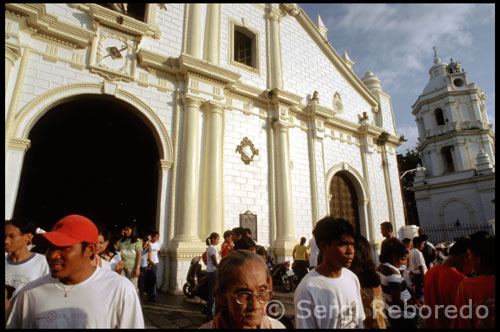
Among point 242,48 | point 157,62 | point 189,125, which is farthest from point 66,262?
point 242,48

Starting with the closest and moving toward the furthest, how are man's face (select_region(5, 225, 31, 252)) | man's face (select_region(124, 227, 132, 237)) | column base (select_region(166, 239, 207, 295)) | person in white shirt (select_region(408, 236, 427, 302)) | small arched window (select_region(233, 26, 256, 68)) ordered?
1. man's face (select_region(5, 225, 31, 252))
2. person in white shirt (select_region(408, 236, 427, 302))
3. man's face (select_region(124, 227, 132, 237))
4. column base (select_region(166, 239, 207, 295))
5. small arched window (select_region(233, 26, 256, 68))

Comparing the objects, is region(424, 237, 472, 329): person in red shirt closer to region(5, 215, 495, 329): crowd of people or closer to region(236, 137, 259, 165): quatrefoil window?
region(5, 215, 495, 329): crowd of people

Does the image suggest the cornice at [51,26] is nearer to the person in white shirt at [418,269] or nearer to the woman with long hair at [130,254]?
the woman with long hair at [130,254]

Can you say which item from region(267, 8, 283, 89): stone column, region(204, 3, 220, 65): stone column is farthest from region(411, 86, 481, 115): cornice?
region(204, 3, 220, 65): stone column

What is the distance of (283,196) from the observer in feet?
28.1

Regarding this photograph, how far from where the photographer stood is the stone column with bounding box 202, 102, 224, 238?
7.30 meters

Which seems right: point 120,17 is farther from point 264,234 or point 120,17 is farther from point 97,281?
point 97,281

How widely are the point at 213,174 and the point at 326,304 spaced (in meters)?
5.94

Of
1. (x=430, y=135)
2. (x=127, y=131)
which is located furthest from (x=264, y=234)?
(x=430, y=135)

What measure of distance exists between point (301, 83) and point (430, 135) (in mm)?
26753

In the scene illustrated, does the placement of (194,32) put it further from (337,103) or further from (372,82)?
(372,82)

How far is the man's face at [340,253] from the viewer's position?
2.01m

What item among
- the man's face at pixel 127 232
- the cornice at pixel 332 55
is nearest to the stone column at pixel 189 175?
the man's face at pixel 127 232

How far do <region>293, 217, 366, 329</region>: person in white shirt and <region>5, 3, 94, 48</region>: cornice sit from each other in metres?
7.65
